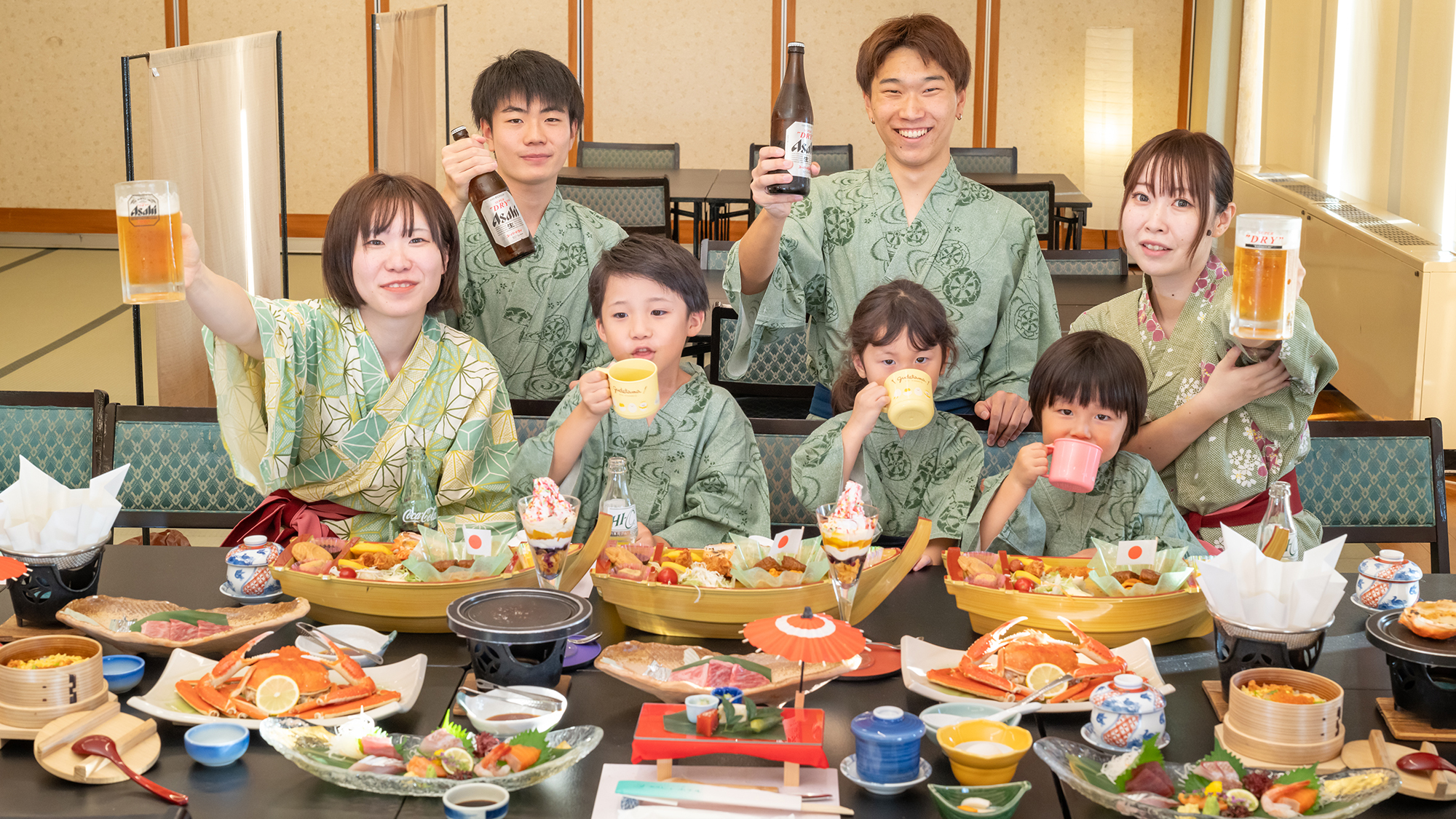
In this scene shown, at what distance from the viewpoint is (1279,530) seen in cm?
167

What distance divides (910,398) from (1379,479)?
1229 millimetres

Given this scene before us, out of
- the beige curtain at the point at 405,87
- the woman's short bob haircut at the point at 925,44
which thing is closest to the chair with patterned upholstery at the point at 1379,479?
the woman's short bob haircut at the point at 925,44

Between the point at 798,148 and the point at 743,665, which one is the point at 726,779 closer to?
the point at 743,665

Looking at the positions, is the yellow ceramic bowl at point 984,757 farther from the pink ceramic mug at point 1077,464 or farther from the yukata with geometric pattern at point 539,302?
the yukata with geometric pattern at point 539,302

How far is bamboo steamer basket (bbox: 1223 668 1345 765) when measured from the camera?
1.32m

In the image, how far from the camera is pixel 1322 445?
8.36ft

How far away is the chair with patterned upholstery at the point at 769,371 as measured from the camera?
154 inches

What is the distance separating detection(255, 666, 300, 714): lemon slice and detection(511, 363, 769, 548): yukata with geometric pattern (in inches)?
31.4

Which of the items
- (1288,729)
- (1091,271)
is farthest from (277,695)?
(1091,271)

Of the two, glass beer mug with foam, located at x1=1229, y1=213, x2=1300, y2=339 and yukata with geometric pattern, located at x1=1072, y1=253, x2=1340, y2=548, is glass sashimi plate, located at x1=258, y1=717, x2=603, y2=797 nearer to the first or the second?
glass beer mug with foam, located at x1=1229, y1=213, x2=1300, y2=339

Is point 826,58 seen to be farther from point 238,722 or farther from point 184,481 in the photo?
point 238,722

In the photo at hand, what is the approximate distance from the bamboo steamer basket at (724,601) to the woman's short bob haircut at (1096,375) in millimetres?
514

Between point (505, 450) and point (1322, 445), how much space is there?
1.65m

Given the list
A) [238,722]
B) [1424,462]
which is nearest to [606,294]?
[238,722]
